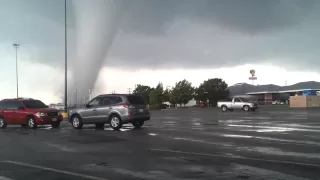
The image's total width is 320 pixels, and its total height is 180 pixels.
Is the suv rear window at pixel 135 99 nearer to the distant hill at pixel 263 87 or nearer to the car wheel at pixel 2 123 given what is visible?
the car wheel at pixel 2 123

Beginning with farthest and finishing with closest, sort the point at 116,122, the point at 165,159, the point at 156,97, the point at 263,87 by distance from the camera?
the point at 263,87 < the point at 156,97 < the point at 116,122 < the point at 165,159

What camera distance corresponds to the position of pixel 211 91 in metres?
105

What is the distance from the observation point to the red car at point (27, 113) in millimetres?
20797

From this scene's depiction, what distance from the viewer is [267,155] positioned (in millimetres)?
9672

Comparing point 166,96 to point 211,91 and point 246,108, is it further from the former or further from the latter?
point 246,108

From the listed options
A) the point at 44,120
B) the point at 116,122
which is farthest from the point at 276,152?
the point at 44,120

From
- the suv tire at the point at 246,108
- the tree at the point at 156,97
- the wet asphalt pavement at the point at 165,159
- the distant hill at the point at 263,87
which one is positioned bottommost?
the wet asphalt pavement at the point at 165,159

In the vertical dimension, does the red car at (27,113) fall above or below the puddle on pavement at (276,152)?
above

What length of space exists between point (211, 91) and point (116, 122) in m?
87.6

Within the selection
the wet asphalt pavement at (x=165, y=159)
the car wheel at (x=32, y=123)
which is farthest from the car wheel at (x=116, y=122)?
the wet asphalt pavement at (x=165, y=159)

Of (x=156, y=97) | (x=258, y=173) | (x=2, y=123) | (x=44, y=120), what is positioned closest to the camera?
(x=258, y=173)

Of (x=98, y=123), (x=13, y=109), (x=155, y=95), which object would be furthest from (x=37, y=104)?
(x=155, y=95)

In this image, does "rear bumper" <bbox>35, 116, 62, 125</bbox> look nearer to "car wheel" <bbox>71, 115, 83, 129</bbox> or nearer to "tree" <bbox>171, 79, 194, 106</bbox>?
"car wheel" <bbox>71, 115, 83, 129</bbox>

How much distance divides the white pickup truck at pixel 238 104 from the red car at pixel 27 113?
2701cm
